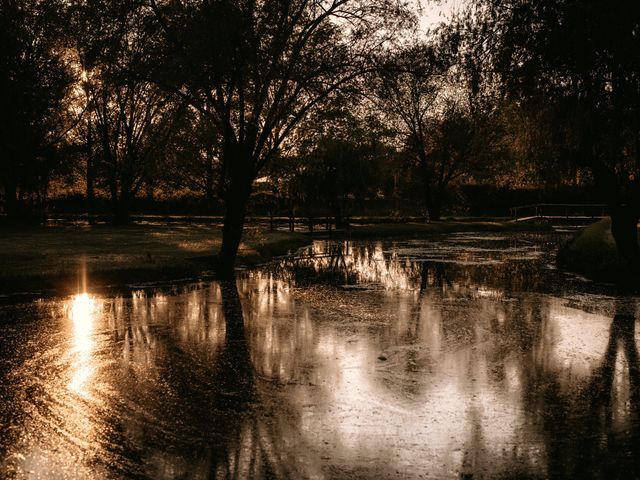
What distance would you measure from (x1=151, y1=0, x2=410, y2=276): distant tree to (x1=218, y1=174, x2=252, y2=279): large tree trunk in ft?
0.11

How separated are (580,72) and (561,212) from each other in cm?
5065

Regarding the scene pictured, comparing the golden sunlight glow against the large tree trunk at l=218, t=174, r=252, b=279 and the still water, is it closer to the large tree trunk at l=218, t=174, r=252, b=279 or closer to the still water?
the still water

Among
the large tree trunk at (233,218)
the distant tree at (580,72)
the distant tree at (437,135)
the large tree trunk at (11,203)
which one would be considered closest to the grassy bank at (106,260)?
the large tree trunk at (233,218)

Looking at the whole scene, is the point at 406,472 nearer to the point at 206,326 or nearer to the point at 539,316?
the point at 206,326

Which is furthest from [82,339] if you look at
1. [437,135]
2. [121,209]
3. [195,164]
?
[437,135]

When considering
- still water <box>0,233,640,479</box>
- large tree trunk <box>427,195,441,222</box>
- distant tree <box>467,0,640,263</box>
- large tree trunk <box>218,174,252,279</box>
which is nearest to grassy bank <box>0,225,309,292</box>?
large tree trunk <box>218,174,252,279</box>

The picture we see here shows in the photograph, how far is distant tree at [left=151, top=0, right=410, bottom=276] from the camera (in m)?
17.6

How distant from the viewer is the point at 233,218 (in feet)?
68.9

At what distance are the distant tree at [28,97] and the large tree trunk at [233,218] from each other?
16.6 m

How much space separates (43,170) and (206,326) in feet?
121

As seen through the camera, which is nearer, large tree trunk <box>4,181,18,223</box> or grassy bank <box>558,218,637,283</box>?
grassy bank <box>558,218,637,283</box>

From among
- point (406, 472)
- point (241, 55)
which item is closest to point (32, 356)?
point (406, 472)

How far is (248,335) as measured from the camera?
10.4m

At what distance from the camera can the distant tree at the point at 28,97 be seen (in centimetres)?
3503
